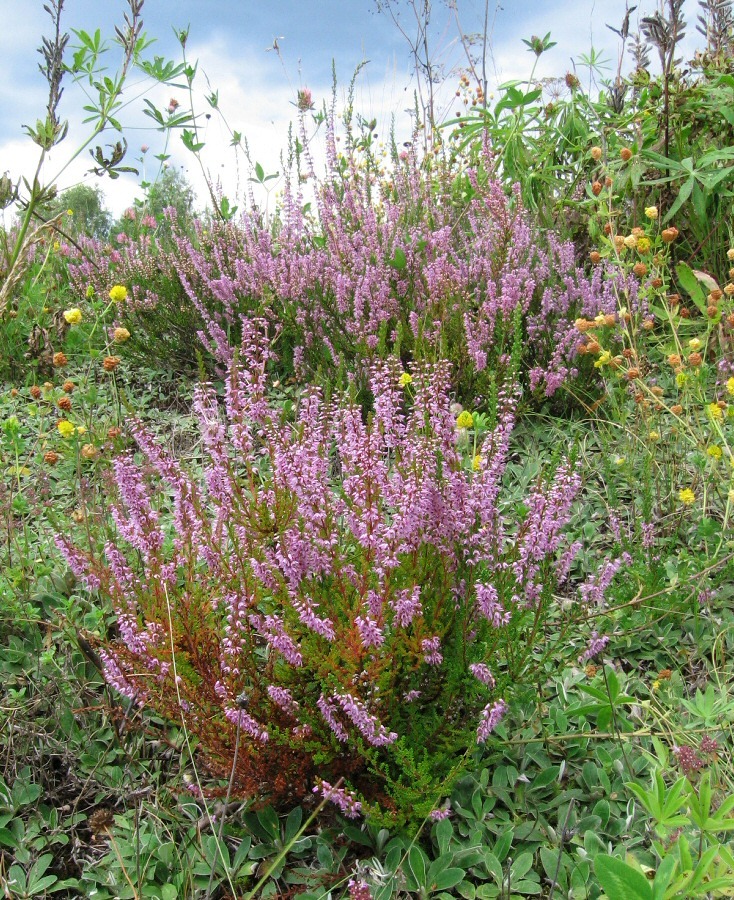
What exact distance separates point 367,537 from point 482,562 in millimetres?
375

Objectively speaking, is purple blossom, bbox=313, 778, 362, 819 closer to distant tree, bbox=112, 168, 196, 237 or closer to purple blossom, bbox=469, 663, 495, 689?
purple blossom, bbox=469, 663, 495, 689

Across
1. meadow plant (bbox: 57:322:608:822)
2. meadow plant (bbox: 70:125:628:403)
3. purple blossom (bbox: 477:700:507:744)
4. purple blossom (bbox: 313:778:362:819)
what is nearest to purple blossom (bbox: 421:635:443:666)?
meadow plant (bbox: 57:322:608:822)

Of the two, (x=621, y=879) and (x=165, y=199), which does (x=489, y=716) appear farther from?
(x=165, y=199)

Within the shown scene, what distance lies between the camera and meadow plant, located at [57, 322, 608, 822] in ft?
5.40

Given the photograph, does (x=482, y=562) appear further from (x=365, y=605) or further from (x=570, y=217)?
(x=570, y=217)

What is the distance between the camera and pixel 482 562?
5.99ft

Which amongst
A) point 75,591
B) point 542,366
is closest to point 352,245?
point 542,366

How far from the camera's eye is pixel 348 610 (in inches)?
65.1

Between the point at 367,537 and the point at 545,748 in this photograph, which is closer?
the point at 367,537

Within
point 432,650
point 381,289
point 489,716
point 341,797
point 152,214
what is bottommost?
point 341,797

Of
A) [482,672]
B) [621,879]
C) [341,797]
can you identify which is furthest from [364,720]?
[621,879]

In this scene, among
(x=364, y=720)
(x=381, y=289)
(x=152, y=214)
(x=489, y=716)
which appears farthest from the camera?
(x=152, y=214)

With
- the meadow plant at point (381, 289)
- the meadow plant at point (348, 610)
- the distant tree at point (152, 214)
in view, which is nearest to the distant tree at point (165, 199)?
the distant tree at point (152, 214)

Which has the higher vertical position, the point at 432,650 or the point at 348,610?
the point at 348,610
